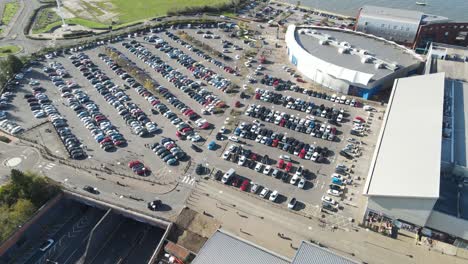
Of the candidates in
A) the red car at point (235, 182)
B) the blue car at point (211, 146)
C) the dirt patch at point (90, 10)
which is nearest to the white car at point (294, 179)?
the red car at point (235, 182)

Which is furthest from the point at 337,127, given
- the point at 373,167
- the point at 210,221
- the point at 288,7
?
the point at 288,7

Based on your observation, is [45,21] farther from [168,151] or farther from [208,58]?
[168,151]

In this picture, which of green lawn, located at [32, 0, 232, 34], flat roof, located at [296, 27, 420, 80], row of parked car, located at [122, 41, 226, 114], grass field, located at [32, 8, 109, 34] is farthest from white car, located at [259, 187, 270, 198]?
grass field, located at [32, 8, 109, 34]

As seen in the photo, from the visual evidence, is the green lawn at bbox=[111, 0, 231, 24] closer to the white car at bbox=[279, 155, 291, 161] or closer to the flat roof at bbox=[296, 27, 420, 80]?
the flat roof at bbox=[296, 27, 420, 80]

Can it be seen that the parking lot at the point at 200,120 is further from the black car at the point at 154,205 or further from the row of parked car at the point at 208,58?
the black car at the point at 154,205

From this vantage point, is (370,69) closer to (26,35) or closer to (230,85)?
(230,85)

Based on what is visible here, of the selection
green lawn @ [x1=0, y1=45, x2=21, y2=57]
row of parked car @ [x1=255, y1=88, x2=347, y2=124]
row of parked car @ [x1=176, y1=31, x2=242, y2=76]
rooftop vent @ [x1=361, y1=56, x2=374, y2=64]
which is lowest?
row of parked car @ [x1=255, y1=88, x2=347, y2=124]
